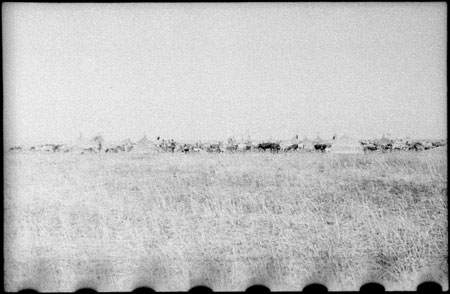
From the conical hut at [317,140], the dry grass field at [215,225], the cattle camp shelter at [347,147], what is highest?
the conical hut at [317,140]

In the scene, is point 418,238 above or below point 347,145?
below

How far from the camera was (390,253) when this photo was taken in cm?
198

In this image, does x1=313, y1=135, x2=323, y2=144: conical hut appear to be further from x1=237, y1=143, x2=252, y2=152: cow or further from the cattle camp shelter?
x1=237, y1=143, x2=252, y2=152: cow

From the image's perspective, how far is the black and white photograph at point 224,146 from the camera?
77.9 inches

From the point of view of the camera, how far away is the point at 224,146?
2.02 meters

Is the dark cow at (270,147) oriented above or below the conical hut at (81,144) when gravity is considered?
below

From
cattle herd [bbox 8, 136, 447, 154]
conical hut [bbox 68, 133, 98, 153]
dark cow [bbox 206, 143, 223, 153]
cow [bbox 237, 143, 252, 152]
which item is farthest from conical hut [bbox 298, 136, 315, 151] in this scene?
conical hut [bbox 68, 133, 98, 153]

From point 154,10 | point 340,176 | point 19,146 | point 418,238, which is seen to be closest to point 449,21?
point 340,176

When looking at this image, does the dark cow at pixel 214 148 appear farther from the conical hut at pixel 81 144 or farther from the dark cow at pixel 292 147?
the conical hut at pixel 81 144

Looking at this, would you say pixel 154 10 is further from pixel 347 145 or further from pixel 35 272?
pixel 35 272

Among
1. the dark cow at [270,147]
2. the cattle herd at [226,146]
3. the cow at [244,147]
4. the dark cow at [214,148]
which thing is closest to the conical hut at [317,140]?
the cattle herd at [226,146]

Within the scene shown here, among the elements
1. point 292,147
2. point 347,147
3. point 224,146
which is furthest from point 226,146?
point 347,147

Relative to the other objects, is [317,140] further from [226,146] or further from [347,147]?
[226,146]

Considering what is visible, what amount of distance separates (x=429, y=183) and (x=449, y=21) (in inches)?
29.9
